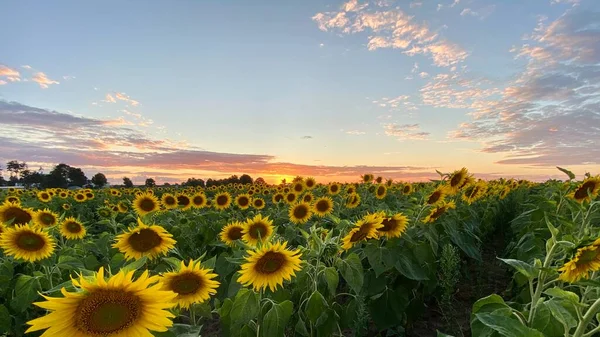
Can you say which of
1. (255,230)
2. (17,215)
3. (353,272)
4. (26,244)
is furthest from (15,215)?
(353,272)

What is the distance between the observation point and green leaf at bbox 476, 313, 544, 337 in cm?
162

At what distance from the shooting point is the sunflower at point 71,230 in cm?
558

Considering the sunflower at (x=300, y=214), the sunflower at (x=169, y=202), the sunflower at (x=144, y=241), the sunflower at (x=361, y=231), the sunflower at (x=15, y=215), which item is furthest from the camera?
the sunflower at (x=169, y=202)

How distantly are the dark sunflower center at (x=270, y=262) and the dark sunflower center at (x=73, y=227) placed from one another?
430 centimetres

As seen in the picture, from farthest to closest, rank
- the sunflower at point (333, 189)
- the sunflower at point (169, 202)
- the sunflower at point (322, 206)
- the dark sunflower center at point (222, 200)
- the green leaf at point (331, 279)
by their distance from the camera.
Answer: the sunflower at point (333, 189), the dark sunflower center at point (222, 200), the sunflower at point (169, 202), the sunflower at point (322, 206), the green leaf at point (331, 279)

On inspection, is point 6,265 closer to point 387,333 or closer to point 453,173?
point 387,333

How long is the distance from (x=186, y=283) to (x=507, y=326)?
5.71ft

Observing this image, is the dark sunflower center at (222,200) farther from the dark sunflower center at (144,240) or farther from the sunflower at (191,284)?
the sunflower at (191,284)

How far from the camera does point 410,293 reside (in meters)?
4.62

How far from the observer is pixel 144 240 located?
326 cm

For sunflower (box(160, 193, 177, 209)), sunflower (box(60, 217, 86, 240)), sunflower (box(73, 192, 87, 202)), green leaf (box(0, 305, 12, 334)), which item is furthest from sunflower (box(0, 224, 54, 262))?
sunflower (box(73, 192, 87, 202))

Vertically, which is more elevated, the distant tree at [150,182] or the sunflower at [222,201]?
the sunflower at [222,201]

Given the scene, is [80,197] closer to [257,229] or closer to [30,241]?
[30,241]

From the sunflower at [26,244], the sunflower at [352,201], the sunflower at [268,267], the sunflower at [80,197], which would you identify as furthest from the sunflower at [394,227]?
the sunflower at [80,197]
